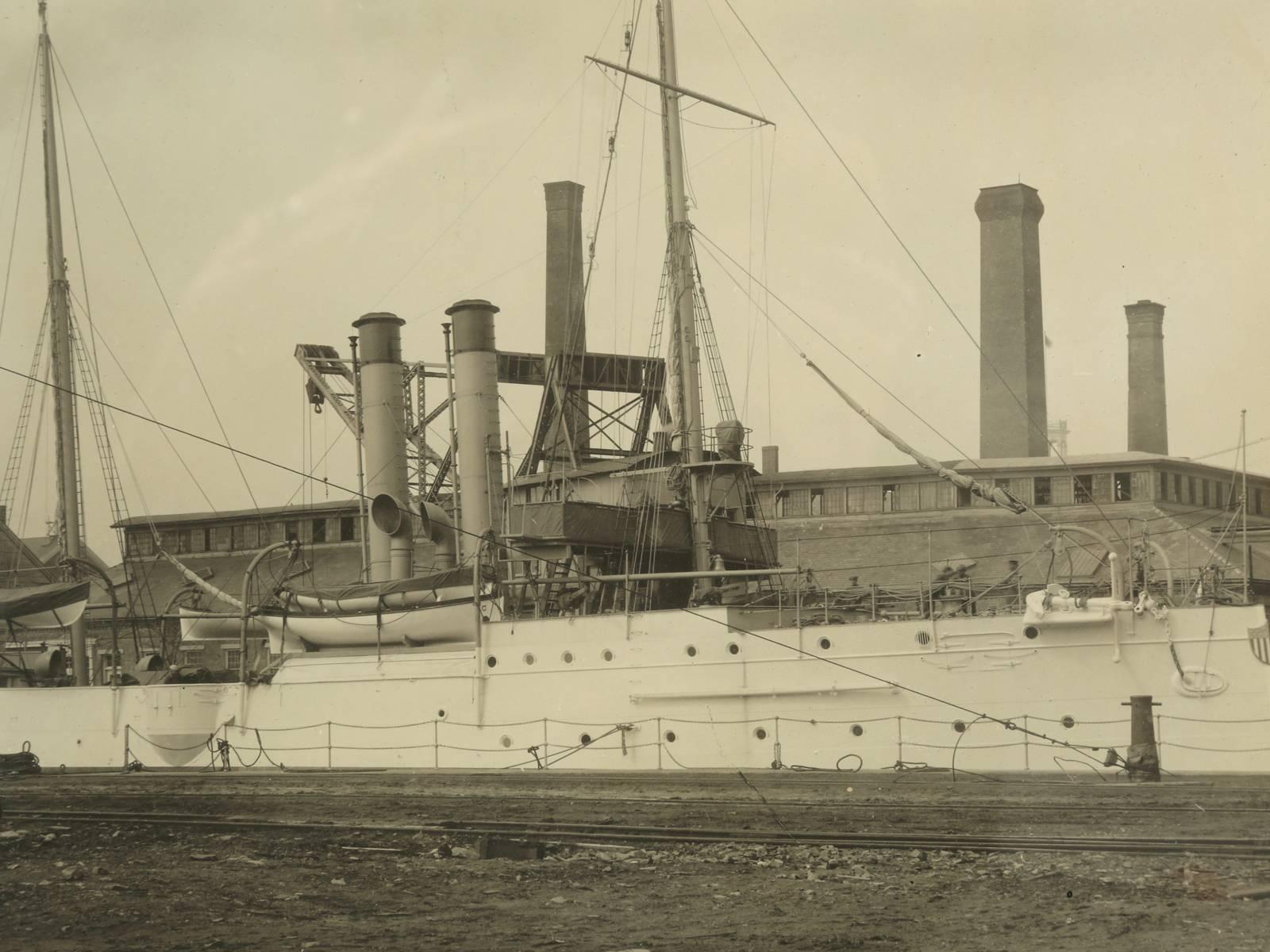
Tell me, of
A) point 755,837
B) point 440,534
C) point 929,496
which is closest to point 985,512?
point 929,496

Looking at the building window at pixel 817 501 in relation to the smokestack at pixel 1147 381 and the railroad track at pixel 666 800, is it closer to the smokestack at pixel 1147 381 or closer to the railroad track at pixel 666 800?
the smokestack at pixel 1147 381

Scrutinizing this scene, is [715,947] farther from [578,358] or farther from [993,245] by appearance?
[993,245]

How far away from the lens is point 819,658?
17312mm

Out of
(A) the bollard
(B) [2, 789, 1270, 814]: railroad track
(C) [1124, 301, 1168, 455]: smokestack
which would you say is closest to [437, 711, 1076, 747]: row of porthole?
(A) the bollard

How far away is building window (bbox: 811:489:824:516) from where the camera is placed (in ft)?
106

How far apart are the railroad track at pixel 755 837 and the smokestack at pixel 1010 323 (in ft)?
83.8

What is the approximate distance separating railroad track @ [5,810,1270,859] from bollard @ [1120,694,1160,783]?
164 inches

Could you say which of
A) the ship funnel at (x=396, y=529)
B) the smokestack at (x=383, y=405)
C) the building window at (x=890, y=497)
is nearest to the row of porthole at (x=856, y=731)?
the ship funnel at (x=396, y=529)

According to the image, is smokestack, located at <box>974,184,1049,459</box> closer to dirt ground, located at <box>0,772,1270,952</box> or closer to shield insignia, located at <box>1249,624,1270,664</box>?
shield insignia, located at <box>1249,624,1270,664</box>

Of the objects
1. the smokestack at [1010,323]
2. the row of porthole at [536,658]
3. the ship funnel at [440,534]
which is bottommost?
the row of porthole at [536,658]

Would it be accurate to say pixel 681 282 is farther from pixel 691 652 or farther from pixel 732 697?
pixel 732 697

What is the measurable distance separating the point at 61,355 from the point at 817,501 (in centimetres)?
1634

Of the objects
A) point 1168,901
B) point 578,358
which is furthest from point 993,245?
point 1168,901

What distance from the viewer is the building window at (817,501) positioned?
32406 millimetres
